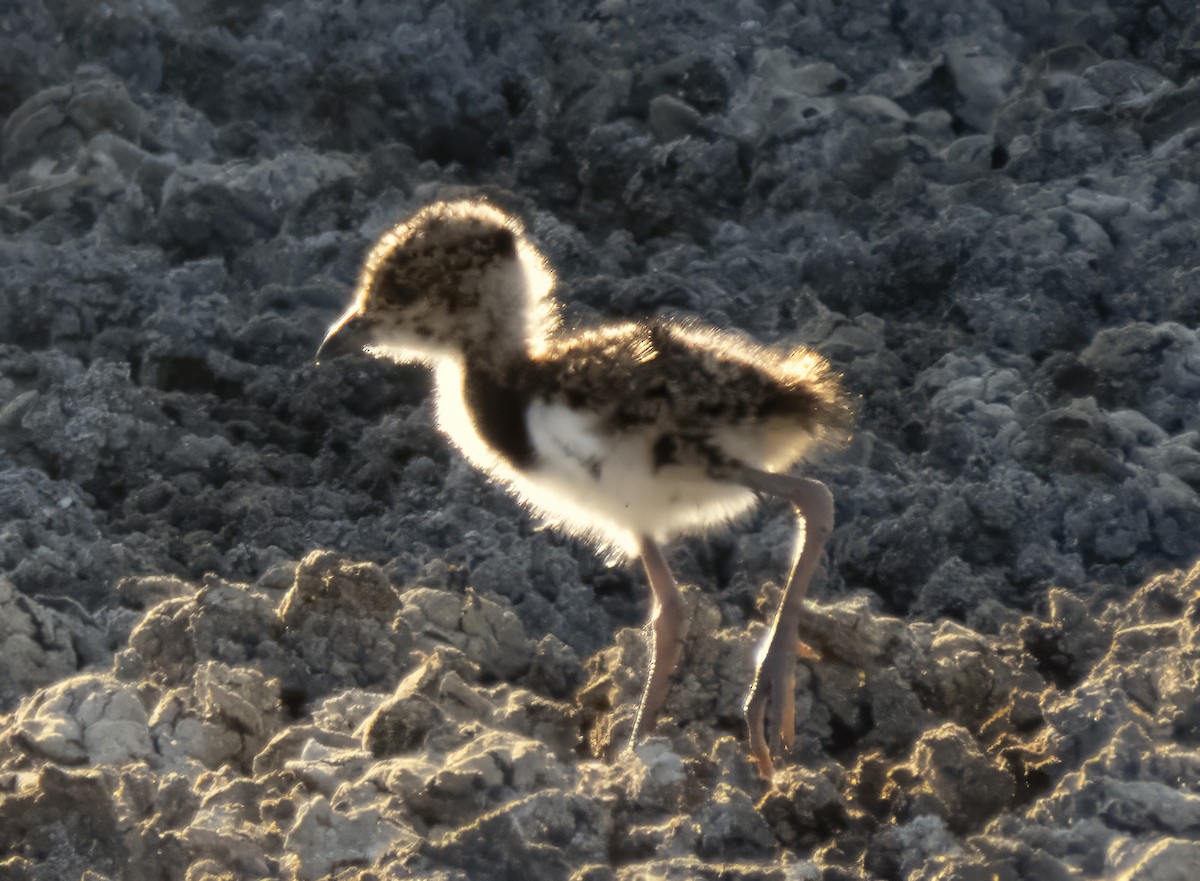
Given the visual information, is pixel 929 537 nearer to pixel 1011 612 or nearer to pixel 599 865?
pixel 1011 612

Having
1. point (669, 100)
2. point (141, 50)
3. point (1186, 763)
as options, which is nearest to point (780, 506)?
point (1186, 763)

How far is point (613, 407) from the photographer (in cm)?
419

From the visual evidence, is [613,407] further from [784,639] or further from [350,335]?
[350,335]

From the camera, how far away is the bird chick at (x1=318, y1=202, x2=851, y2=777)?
4168 mm

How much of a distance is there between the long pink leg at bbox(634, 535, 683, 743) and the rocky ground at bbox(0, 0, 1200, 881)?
0.28 ft

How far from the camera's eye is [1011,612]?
5035 millimetres

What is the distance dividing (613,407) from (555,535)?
1416mm

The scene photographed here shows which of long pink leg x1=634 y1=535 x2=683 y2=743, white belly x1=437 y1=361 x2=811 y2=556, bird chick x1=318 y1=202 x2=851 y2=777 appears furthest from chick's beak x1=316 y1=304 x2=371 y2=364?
long pink leg x1=634 y1=535 x2=683 y2=743

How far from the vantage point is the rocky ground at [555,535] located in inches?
146

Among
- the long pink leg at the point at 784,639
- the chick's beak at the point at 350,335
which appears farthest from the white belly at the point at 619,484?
the chick's beak at the point at 350,335

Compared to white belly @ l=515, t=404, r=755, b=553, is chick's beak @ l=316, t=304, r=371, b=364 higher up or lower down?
higher up

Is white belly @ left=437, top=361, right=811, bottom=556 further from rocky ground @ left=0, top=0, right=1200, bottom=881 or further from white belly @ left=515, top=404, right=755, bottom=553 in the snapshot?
rocky ground @ left=0, top=0, right=1200, bottom=881

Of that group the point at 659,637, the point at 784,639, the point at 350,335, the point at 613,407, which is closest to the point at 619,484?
the point at 613,407

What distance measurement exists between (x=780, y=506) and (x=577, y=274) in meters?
1.64
